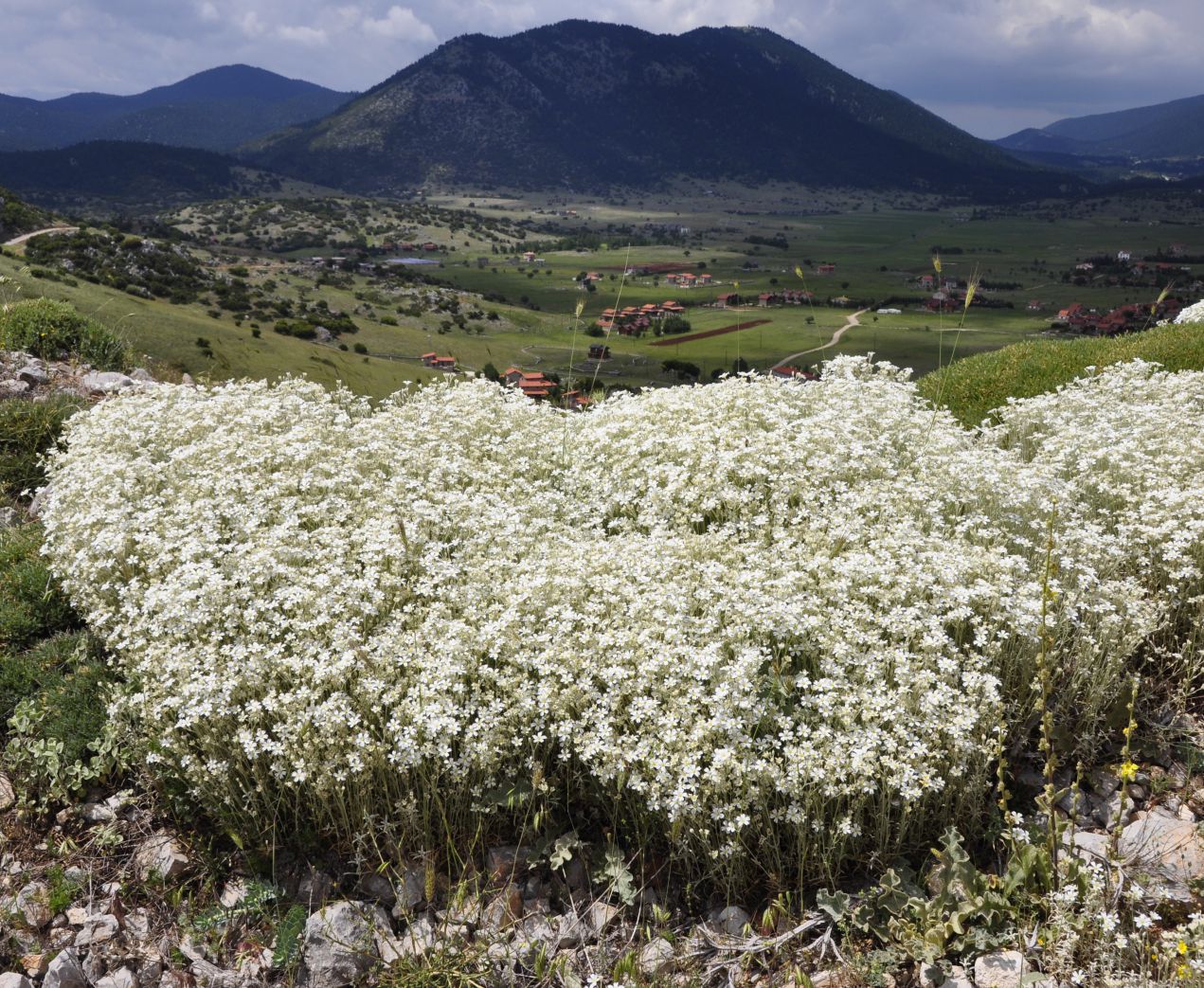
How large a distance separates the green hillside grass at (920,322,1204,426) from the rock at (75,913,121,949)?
14438 millimetres

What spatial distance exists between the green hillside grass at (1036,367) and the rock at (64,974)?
48.2 feet

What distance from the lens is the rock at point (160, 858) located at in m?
5.76

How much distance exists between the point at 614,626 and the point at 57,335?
1551cm

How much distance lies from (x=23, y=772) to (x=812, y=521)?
7297 millimetres

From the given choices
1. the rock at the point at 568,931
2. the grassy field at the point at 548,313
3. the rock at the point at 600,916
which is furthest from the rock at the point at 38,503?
the rock at the point at 600,916

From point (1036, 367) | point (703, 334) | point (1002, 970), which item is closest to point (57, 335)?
point (1002, 970)

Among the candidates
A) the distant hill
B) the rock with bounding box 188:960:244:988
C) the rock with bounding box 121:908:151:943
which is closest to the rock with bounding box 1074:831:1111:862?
the rock with bounding box 188:960:244:988

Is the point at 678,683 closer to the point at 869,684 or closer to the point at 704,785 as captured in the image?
the point at 704,785

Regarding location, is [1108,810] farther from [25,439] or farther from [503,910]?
[25,439]

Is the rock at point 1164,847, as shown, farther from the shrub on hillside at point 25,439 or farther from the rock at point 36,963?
the shrub on hillside at point 25,439

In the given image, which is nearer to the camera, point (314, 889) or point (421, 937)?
point (421, 937)

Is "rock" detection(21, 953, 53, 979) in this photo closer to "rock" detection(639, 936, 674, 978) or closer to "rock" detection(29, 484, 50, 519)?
"rock" detection(639, 936, 674, 978)

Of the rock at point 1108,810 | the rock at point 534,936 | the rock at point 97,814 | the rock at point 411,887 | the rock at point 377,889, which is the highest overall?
the rock at point 1108,810

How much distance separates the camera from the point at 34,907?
5.52m
